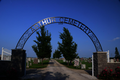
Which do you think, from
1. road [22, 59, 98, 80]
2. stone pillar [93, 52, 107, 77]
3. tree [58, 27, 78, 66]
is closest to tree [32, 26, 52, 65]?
tree [58, 27, 78, 66]

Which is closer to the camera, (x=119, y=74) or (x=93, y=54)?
(x=119, y=74)

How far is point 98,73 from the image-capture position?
10648mm

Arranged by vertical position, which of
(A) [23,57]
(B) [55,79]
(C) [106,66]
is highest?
(A) [23,57]

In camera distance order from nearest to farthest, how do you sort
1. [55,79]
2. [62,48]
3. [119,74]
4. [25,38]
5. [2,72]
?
[55,79] < [119,74] < [2,72] < [25,38] < [62,48]

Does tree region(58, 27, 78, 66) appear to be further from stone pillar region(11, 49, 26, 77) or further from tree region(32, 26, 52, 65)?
stone pillar region(11, 49, 26, 77)

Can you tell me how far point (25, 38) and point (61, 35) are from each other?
15.1m

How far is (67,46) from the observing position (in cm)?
2481

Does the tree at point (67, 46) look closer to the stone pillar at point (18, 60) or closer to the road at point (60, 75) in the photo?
the road at point (60, 75)

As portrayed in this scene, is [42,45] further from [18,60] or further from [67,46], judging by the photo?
[18,60]

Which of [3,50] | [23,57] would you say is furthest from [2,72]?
[3,50]

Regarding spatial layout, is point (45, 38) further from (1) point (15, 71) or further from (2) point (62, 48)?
(1) point (15, 71)

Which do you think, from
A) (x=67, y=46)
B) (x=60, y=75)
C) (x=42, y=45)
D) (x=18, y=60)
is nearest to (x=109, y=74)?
(x=60, y=75)

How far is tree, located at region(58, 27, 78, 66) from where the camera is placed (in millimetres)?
24378

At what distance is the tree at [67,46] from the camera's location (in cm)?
2438
